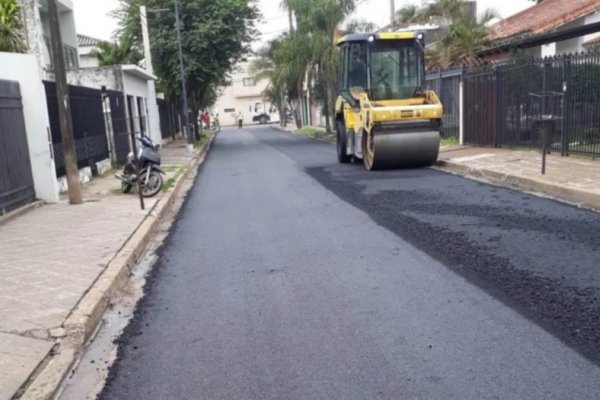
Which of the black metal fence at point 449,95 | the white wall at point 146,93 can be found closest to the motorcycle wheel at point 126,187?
the white wall at point 146,93

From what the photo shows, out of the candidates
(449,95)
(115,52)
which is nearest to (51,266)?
(449,95)

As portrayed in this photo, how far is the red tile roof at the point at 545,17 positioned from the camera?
22062 mm

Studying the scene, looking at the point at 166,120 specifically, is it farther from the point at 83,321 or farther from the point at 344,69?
the point at 83,321

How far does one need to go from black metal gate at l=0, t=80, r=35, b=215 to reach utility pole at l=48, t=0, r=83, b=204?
67cm

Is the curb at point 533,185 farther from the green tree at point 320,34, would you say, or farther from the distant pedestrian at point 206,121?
the distant pedestrian at point 206,121

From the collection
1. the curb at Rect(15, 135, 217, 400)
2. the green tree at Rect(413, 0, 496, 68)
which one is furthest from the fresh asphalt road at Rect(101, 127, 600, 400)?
the green tree at Rect(413, 0, 496, 68)

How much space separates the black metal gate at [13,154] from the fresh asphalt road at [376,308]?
3174 mm

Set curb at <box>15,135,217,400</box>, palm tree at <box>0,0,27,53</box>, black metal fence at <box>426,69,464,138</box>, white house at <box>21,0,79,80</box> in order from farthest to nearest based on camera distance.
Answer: black metal fence at <box>426,69,464,138</box>, palm tree at <box>0,0,27,53</box>, white house at <box>21,0,79,80</box>, curb at <box>15,135,217,400</box>

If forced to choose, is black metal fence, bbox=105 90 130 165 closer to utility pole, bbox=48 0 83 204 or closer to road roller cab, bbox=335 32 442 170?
road roller cab, bbox=335 32 442 170

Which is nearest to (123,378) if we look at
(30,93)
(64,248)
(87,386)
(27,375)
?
(87,386)

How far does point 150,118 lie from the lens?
97.8ft

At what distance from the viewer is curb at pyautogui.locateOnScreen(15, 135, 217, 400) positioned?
4.01 m

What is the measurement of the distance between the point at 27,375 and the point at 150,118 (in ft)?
87.8

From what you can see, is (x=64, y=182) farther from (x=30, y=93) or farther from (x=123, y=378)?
(x=123, y=378)
